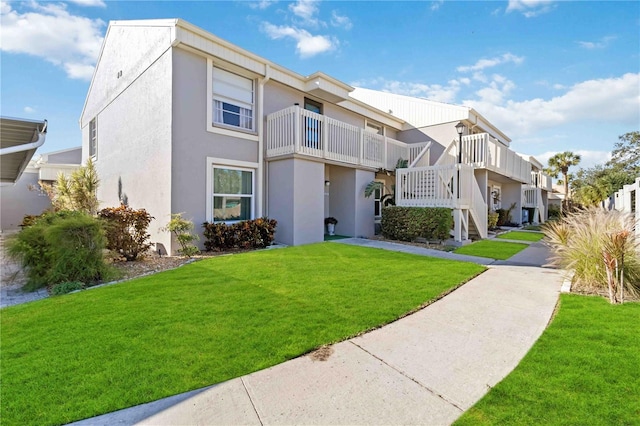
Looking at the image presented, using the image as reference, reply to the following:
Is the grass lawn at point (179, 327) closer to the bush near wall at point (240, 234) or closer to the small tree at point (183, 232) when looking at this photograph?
the small tree at point (183, 232)

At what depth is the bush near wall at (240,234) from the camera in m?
8.81

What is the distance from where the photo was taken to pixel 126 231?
7.68 meters

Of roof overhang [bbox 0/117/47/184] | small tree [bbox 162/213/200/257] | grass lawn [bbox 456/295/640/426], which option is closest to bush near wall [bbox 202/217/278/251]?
small tree [bbox 162/213/200/257]

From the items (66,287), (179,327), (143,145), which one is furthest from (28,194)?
(179,327)

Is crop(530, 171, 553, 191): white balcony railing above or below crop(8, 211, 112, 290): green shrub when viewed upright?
above

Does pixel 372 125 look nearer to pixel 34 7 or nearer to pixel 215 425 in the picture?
pixel 34 7

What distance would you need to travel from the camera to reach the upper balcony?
31.9ft

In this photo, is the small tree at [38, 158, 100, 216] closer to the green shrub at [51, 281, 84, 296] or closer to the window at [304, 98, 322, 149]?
the green shrub at [51, 281, 84, 296]

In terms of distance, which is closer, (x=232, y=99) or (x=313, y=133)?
(x=232, y=99)

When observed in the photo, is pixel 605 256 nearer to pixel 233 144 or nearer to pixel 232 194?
pixel 232 194

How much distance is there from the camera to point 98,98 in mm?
13609

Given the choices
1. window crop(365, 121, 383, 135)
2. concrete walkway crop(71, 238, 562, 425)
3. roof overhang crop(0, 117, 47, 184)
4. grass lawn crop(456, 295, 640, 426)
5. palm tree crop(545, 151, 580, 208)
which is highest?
palm tree crop(545, 151, 580, 208)

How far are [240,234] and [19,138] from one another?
829cm

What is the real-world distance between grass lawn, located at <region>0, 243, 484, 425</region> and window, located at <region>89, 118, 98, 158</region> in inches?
449
